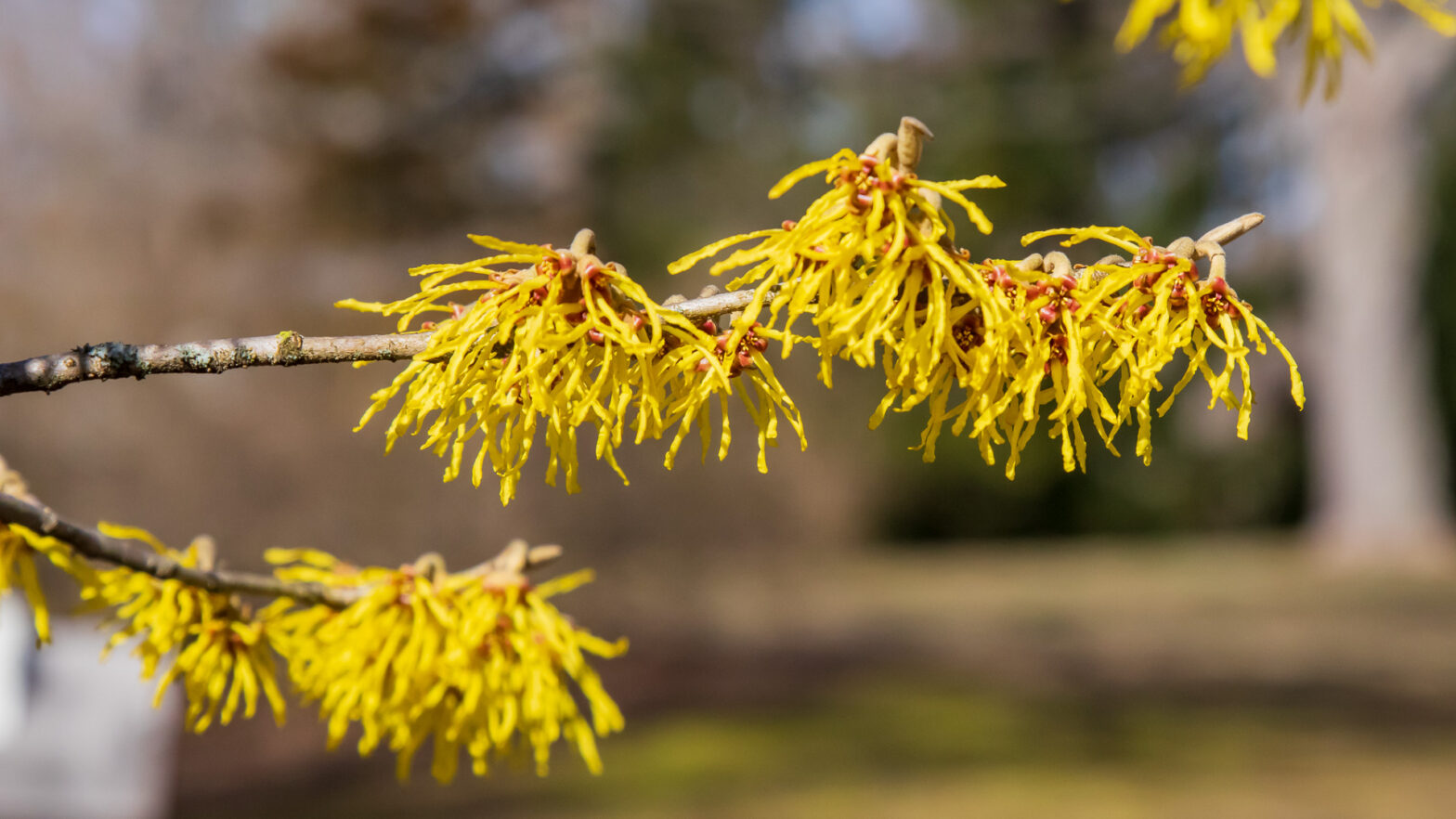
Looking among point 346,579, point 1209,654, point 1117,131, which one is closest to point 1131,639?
point 1209,654

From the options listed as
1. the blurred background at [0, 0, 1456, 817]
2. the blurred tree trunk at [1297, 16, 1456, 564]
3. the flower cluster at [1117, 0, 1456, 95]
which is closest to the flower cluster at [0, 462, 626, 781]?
the flower cluster at [1117, 0, 1456, 95]

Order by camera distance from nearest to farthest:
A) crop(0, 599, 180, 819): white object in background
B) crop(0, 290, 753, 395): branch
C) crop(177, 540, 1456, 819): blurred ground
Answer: crop(0, 290, 753, 395): branch < crop(0, 599, 180, 819): white object in background < crop(177, 540, 1456, 819): blurred ground

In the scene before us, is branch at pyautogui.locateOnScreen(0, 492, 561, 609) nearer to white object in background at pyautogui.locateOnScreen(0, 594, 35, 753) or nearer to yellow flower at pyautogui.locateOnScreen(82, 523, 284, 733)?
yellow flower at pyautogui.locateOnScreen(82, 523, 284, 733)

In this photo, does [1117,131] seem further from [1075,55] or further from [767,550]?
[767,550]

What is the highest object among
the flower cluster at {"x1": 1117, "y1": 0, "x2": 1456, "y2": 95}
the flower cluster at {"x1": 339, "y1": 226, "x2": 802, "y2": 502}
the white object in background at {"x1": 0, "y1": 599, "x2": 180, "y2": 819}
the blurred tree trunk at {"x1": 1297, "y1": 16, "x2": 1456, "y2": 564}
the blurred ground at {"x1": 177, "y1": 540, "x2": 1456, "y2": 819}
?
the blurred tree trunk at {"x1": 1297, "y1": 16, "x2": 1456, "y2": 564}

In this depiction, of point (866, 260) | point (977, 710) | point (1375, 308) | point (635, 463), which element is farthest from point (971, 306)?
point (1375, 308)

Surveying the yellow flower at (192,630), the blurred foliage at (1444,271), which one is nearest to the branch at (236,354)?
the yellow flower at (192,630)

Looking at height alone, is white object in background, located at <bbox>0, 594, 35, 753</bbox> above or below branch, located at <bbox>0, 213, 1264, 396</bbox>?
below
